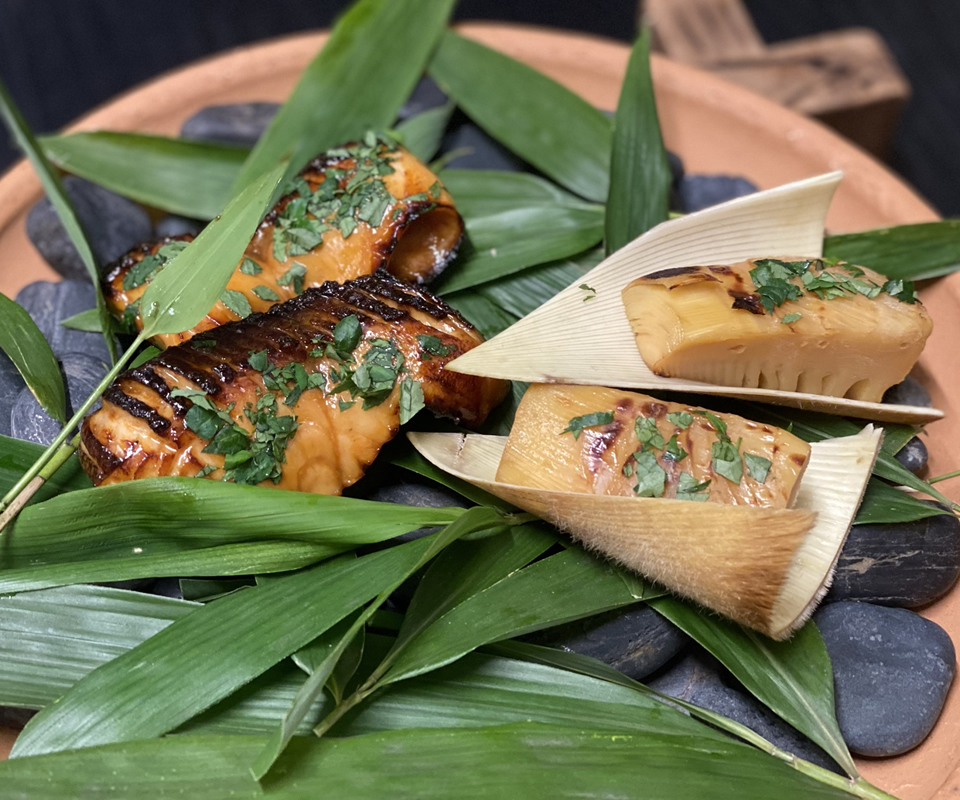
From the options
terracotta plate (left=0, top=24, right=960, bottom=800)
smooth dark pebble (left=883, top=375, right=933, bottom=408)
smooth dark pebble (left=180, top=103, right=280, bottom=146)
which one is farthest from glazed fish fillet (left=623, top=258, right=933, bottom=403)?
smooth dark pebble (left=180, top=103, right=280, bottom=146)

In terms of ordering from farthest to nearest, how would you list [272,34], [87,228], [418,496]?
1. [272,34]
2. [87,228]
3. [418,496]

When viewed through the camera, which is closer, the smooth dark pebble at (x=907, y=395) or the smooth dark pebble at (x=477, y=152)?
the smooth dark pebble at (x=907, y=395)

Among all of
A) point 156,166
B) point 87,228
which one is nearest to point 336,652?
point 87,228

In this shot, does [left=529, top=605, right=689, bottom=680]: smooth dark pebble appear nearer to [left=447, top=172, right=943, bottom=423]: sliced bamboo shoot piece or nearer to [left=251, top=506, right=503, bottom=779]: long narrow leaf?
[left=251, top=506, right=503, bottom=779]: long narrow leaf

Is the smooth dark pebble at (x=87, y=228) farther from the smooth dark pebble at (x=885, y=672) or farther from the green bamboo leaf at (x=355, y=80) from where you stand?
the smooth dark pebble at (x=885, y=672)

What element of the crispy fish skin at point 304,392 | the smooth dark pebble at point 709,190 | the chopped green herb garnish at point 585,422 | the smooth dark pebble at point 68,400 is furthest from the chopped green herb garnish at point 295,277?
the smooth dark pebble at point 709,190

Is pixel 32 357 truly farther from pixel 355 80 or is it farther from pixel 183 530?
pixel 355 80
